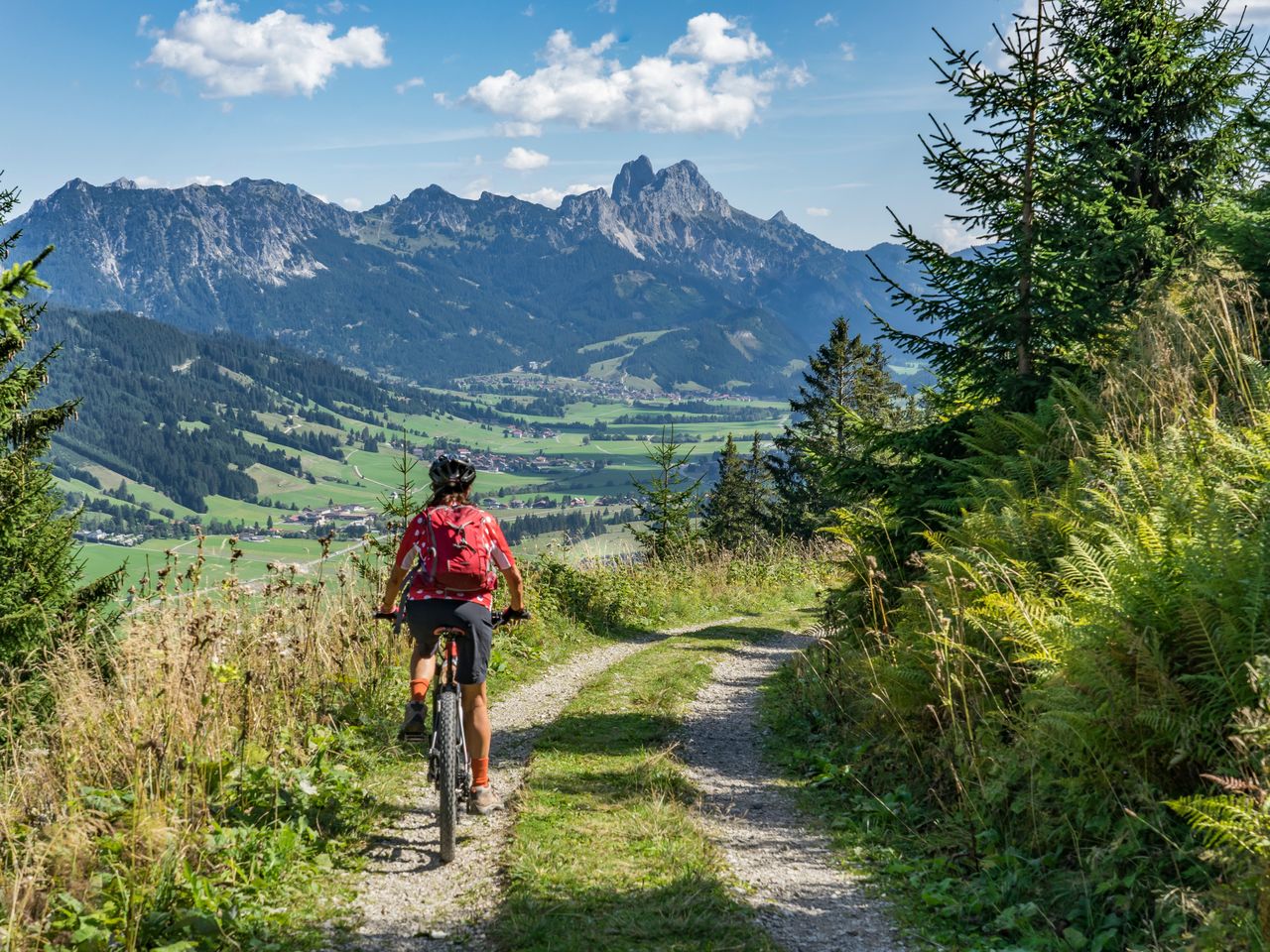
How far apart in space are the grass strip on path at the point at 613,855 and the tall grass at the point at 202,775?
119 cm

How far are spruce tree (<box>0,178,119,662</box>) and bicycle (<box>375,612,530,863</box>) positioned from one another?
9148mm

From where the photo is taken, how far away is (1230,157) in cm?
1341

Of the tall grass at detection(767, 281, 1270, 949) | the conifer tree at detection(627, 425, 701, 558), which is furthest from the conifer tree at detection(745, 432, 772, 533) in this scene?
the tall grass at detection(767, 281, 1270, 949)

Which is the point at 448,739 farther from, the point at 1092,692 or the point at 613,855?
the point at 1092,692

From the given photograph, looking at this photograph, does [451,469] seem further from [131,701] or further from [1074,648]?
[1074,648]

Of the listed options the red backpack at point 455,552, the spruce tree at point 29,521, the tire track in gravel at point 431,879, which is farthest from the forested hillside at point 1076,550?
the spruce tree at point 29,521

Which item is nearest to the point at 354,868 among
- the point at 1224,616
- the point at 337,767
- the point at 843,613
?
the point at 337,767

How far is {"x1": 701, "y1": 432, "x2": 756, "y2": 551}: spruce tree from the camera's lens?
46000 millimetres

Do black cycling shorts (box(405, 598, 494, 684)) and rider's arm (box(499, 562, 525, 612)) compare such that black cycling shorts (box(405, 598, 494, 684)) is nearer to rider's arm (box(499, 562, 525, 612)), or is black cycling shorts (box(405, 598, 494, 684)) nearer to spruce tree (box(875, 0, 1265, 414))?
rider's arm (box(499, 562, 525, 612))

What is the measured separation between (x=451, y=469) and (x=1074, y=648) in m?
4.36

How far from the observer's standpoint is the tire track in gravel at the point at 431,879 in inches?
188

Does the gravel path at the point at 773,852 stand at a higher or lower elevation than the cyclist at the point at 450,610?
lower

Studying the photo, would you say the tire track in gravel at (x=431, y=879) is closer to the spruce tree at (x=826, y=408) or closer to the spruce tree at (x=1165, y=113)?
the spruce tree at (x=1165, y=113)

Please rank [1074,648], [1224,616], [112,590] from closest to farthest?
1. [1224,616]
2. [1074,648]
3. [112,590]
